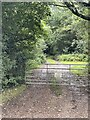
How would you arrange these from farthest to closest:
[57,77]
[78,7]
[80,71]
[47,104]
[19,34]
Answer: [80,71]
[57,77]
[19,34]
[78,7]
[47,104]

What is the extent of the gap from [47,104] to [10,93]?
53.9 inches

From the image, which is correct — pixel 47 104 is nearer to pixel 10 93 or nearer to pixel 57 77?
pixel 10 93

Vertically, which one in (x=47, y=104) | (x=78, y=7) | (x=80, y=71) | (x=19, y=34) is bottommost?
(x=47, y=104)

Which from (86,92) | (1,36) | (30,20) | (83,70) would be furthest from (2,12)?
(83,70)

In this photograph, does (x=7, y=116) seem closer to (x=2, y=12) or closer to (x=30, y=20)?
(x=2, y=12)

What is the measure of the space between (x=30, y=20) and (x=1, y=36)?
5.35ft

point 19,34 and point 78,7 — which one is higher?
point 78,7

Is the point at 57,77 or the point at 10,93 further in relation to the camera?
the point at 57,77

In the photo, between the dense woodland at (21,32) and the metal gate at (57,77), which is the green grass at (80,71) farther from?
the dense woodland at (21,32)

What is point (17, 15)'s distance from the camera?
283 inches

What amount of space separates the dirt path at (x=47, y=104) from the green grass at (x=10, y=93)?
5.7 inches

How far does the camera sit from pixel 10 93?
7.92m

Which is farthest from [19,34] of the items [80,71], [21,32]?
[80,71]

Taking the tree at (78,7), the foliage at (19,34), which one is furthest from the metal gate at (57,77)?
the tree at (78,7)
